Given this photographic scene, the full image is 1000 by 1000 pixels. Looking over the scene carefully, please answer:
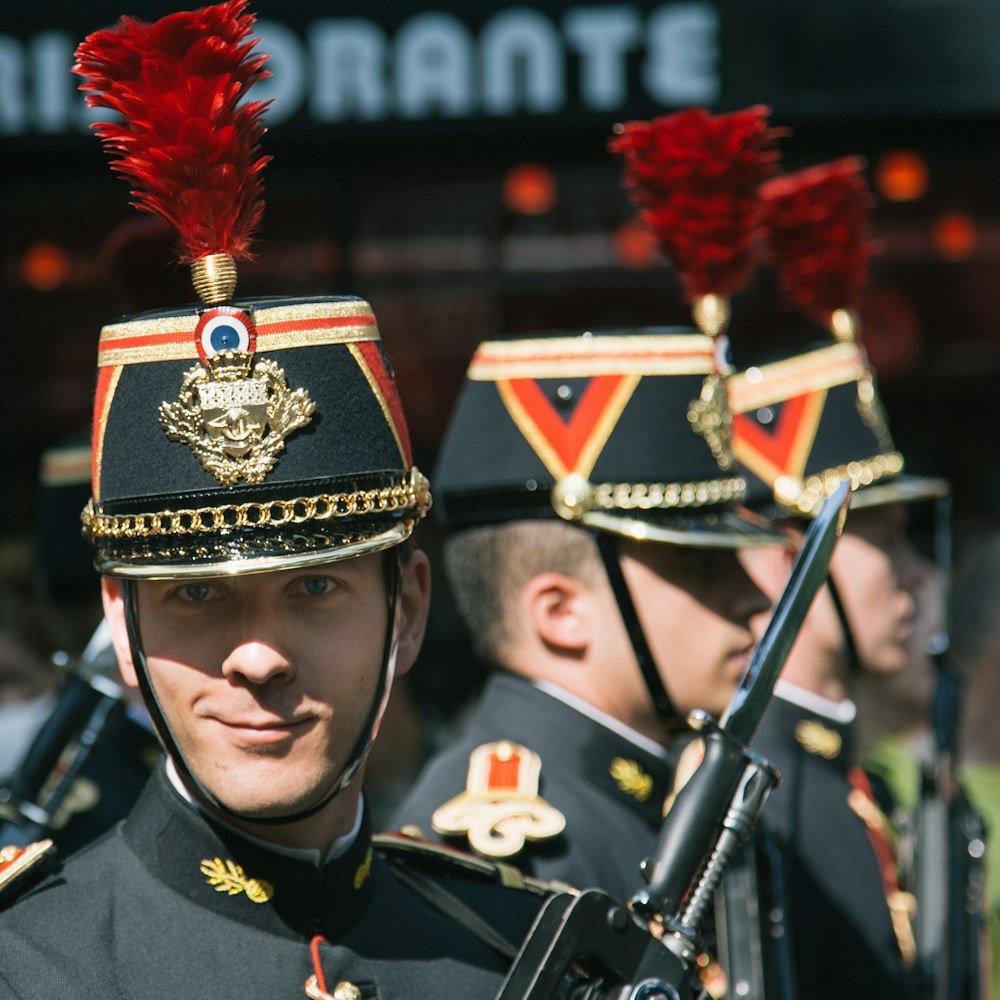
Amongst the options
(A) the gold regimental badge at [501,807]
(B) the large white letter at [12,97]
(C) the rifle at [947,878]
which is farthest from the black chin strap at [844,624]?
(B) the large white letter at [12,97]

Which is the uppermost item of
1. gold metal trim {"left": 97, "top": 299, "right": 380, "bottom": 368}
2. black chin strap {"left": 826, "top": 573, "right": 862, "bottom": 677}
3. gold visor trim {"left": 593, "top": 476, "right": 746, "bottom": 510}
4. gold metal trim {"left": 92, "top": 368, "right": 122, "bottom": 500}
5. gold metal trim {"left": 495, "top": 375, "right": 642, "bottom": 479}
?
gold metal trim {"left": 97, "top": 299, "right": 380, "bottom": 368}

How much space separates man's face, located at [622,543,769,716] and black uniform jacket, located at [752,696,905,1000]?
425 mm

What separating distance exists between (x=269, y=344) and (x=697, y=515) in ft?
4.38

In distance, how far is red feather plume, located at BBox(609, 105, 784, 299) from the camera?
3395mm

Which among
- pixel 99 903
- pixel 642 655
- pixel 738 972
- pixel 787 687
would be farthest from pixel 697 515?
pixel 99 903

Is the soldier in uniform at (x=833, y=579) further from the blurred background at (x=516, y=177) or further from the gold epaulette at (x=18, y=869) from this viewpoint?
the blurred background at (x=516, y=177)

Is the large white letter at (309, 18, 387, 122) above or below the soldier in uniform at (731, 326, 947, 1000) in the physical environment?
above

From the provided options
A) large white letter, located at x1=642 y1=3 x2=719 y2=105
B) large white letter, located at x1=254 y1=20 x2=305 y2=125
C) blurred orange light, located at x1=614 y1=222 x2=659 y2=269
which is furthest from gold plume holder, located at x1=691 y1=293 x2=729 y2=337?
blurred orange light, located at x1=614 y1=222 x2=659 y2=269

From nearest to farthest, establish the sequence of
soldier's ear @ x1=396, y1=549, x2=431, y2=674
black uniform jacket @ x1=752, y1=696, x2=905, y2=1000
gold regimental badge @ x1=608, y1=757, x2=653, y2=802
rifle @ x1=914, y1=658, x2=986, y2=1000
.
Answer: soldier's ear @ x1=396, y1=549, x2=431, y2=674, gold regimental badge @ x1=608, y1=757, x2=653, y2=802, black uniform jacket @ x1=752, y1=696, x2=905, y2=1000, rifle @ x1=914, y1=658, x2=986, y2=1000

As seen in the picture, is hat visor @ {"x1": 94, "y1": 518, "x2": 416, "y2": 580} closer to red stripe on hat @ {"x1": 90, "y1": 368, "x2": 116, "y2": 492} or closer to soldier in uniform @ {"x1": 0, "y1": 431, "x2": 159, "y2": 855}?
red stripe on hat @ {"x1": 90, "y1": 368, "x2": 116, "y2": 492}

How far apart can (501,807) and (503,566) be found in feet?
Answer: 1.64

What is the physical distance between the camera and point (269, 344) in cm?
215

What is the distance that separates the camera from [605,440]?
3287 mm

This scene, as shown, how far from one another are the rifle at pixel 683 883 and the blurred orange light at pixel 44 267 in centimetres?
560
